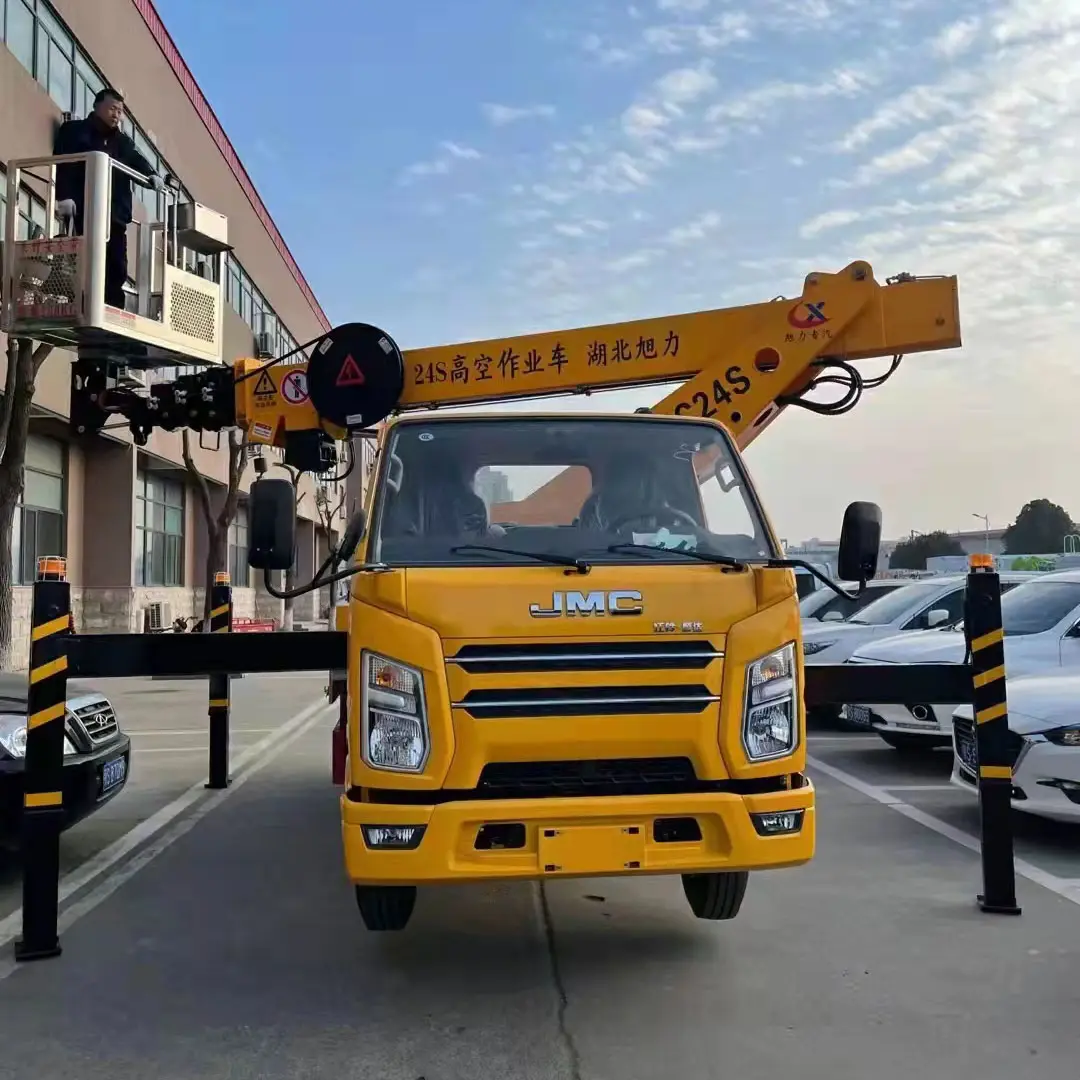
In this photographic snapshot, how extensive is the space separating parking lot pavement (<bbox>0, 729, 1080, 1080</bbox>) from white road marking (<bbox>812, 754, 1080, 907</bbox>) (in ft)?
0.51

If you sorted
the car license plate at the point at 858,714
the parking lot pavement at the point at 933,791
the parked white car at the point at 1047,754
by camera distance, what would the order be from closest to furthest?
the parked white car at the point at 1047,754
the parking lot pavement at the point at 933,791
the car license plate at the point at 858,714

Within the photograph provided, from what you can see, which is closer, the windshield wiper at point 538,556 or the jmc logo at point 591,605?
the jmc logo at point 591,605

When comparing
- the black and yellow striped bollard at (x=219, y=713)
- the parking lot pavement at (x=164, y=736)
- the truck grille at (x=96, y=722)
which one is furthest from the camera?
the black and yellow striped bollard at (x=219, y=713)

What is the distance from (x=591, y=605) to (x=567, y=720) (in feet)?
1.43

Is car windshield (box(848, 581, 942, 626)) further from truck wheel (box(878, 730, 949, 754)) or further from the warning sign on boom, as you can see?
the warning sign on boom

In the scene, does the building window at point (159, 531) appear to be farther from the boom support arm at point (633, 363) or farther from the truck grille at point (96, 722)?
the truck grille at point (96, 722)

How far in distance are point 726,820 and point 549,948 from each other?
1.38m

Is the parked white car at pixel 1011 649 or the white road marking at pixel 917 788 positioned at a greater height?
the parked white car at pixel 1011 649

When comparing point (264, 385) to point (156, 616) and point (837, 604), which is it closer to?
point (837, 604)

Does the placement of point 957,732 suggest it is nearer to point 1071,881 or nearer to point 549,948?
point 1071,881

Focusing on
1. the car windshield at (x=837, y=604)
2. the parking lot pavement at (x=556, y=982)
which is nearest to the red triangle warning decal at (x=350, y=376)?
the parking lot pavement at (x=556, y=982)

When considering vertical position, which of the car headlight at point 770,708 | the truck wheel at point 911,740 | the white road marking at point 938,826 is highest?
the car headlight at point 770,708

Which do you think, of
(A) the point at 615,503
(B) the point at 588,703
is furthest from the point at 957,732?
(B) the point at 588,703

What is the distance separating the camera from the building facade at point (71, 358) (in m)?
18.2
